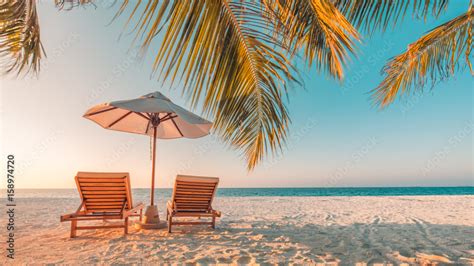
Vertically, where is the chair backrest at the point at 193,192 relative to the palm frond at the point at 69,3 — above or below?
below

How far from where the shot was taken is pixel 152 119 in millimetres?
4574

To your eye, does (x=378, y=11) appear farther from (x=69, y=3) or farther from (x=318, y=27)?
(x=69, y=3)

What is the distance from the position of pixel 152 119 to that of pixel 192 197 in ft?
4.51

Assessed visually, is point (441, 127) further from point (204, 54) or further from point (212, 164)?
point (204, 54)

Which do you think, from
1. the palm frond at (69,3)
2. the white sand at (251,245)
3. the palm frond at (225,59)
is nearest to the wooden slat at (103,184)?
the white sand at (251,245)

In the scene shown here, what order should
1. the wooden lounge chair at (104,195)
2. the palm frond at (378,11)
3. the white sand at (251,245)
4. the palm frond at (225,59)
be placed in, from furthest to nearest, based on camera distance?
the wooden lounge chair at (104,195) < the white sand at (251,245) < the palm frond at (378,11) < the palm frond at (225,59)

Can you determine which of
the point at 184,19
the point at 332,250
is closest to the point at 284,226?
the point at 332,250

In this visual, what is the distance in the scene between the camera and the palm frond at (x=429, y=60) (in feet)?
10.0

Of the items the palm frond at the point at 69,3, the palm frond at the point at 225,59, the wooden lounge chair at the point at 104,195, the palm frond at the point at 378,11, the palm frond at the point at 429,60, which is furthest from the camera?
the wooden lounge chair at the point at 104,195

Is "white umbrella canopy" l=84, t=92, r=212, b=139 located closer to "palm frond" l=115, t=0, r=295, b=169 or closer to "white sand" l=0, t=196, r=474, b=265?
"palm frond" l=115, t=0, r=295, b=169

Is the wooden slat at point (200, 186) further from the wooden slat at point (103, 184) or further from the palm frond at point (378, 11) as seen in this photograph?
the palm frond at point (378, 11)

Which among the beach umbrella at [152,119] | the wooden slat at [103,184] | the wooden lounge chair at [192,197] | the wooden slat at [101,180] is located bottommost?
the wooden lounge chair at [192,197]

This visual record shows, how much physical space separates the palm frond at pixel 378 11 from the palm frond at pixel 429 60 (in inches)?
37.5

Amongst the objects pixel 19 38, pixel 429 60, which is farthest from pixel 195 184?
pixel 429 60
